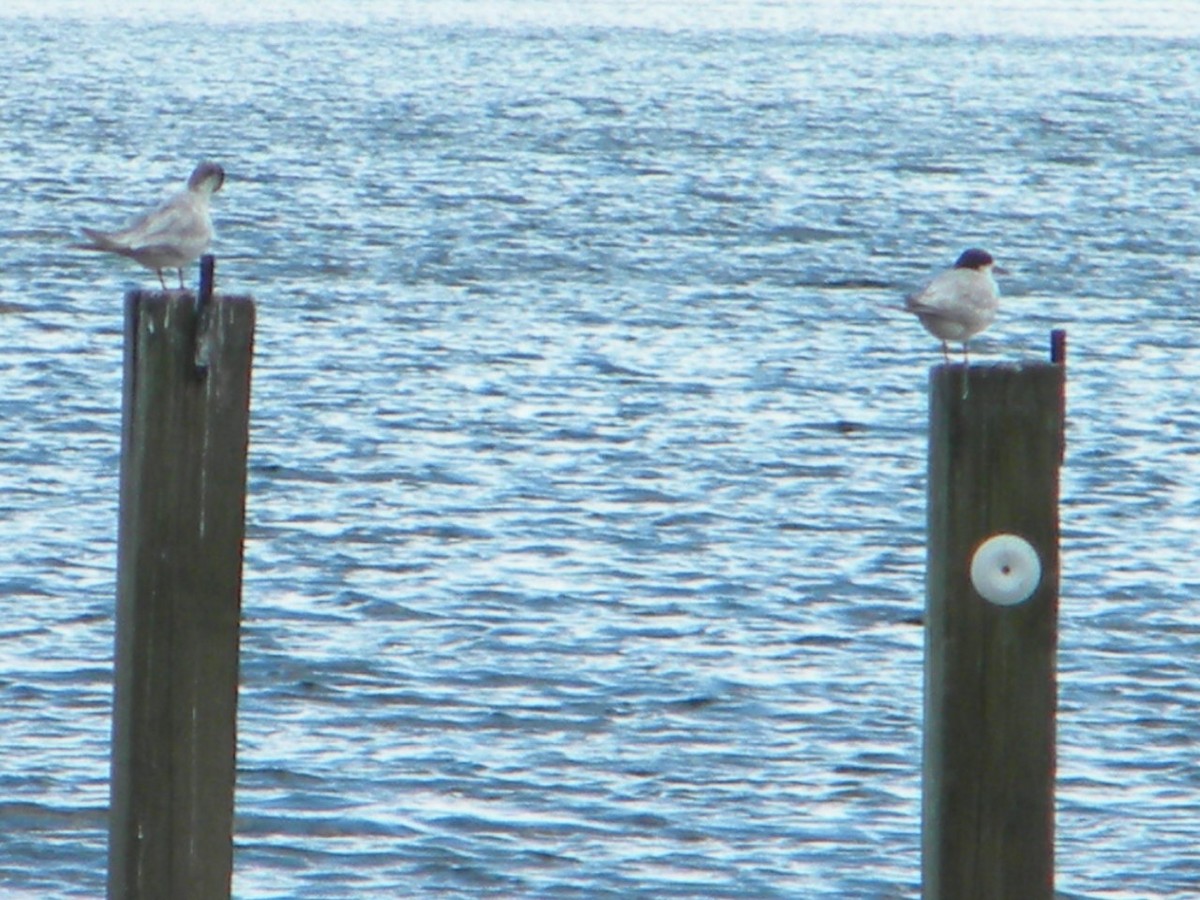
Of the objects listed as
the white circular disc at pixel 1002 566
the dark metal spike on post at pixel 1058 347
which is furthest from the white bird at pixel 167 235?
the white circular disc at pixel 1002 566

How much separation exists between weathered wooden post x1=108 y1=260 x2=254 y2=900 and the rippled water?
301 centimetres

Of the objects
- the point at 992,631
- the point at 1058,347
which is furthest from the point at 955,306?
the point at 992,631

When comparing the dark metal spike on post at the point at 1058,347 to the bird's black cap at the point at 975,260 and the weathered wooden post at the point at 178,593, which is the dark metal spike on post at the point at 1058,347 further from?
the bird's black cap at the point at 975,260

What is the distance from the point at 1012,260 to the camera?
2991 cm

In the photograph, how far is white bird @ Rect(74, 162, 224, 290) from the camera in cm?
1018

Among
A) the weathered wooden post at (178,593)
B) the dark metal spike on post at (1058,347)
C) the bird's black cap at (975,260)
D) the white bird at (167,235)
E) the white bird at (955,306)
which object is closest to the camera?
the dark metal spike on post at (1058,347)

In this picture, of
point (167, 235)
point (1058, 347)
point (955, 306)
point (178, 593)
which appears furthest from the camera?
point (167, 235)

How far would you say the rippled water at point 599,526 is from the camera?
33.6ft

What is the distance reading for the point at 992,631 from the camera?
19.2 ft

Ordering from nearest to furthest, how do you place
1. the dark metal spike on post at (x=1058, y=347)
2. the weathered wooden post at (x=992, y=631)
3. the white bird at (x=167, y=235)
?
the weathered wooden post at (x=992, y=631), the dark metal spike on post at (x=1058, y=347), the white bird at (x=167, y=235)

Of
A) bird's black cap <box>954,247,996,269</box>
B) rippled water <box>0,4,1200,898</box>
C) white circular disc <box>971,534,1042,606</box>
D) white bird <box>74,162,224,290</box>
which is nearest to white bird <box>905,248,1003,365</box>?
bird's black cap <box>954,247,996,269</box>

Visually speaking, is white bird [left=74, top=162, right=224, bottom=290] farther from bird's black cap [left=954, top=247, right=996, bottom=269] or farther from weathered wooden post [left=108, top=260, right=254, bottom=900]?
weathered wooden post [left=108, top=260, right=254, bottom=900]

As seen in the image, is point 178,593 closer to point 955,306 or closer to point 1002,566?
point 1002,566

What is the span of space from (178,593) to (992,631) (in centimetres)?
186
